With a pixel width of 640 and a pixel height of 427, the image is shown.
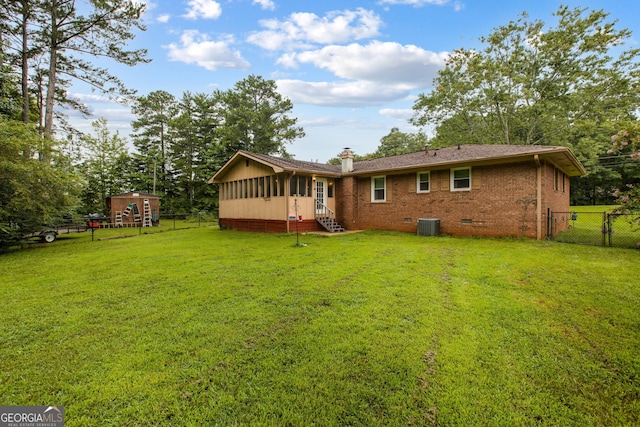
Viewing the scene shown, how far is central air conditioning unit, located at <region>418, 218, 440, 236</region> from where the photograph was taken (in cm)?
1135

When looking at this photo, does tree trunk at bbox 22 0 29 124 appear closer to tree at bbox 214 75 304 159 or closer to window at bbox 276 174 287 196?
window at bbox 276 174 287 196

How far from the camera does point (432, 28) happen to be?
43.3 ft

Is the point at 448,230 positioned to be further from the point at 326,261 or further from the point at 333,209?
the point at 326,261

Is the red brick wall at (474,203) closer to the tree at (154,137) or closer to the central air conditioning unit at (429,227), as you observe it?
the central air conditioning unit at (429,227)

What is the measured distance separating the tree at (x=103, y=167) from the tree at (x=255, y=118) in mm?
9240

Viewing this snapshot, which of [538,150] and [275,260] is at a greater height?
[538,150]

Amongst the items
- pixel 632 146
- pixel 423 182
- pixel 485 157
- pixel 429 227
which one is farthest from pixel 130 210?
pixel 632 146

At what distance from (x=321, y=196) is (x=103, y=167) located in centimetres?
2329

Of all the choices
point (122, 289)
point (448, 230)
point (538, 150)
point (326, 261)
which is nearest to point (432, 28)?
point (538, 150)

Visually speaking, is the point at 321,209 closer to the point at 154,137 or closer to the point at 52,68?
the point at 52,68

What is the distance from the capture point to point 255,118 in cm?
2814

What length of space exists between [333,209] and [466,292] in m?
10.6

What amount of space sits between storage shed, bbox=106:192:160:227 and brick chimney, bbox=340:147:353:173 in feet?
47.0

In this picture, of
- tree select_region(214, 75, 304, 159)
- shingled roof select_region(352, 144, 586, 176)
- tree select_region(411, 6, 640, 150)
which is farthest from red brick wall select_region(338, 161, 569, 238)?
tree select_region(214, 75, 304, 159)
